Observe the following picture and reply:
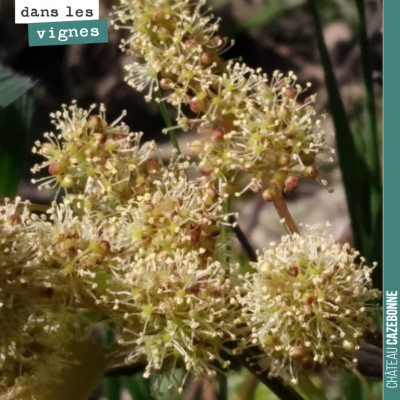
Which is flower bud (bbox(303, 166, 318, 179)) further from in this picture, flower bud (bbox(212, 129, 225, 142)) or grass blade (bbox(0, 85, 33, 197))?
grass blade (bbox(0, 85, 33, 197))

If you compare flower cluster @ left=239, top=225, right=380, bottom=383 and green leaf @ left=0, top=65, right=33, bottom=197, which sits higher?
green leaf @ left=0, top=65, right=33, bottom=197

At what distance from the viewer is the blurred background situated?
1.07 m

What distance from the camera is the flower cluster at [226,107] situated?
70cm

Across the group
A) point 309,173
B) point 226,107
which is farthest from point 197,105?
point 309,173

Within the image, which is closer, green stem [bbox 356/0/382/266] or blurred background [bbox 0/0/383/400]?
green stem [bbox 356/0/382/266]

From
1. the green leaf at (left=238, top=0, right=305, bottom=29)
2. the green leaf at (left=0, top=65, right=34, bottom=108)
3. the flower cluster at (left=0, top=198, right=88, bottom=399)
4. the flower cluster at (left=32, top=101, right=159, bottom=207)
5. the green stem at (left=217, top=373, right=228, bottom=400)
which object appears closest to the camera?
the flower cluster at (left=0, top=198, right=88, bottom=399)

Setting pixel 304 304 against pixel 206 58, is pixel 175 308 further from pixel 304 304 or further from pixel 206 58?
pixel 206 58

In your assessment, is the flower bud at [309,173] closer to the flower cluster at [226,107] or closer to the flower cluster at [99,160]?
the flower cluster at [226,107]

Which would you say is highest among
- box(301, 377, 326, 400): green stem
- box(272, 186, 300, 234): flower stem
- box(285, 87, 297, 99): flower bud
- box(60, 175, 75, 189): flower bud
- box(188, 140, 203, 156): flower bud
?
box(285, 87, 297, 99): flower bud

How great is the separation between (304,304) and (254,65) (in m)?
0.85

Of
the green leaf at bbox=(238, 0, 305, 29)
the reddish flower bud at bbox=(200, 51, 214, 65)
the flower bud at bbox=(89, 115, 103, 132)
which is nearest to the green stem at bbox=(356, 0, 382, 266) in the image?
the reddish flower bud at bbox=(200, 51, 214, 65)

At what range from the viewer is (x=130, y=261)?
67cm

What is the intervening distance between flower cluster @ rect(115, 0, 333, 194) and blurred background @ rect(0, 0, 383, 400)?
0.25m

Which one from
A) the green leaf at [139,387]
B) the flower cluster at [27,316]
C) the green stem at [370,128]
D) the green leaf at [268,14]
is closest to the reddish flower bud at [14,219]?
the flower cluster at [27,316]
